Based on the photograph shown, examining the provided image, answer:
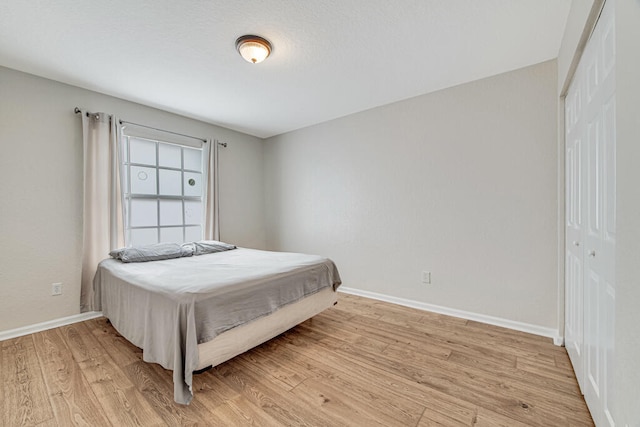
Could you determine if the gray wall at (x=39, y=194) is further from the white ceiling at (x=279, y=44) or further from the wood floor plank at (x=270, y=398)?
the wood floor plank at (x=270, y=398)

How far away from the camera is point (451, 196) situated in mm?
2857

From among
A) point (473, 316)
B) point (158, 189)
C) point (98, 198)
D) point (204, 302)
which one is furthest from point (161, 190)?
point (473, 316)

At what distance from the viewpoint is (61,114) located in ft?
8.90

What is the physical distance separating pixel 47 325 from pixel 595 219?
14.3 feet

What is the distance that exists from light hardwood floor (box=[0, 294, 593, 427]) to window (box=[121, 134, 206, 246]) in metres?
1.33

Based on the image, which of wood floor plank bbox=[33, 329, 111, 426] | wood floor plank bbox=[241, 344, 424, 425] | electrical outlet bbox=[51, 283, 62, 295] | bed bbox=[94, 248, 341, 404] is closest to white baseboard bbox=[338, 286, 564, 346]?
bed bbox=[94, 248, 341, 404]

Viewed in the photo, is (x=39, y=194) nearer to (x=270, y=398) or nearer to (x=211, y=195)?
(x=211, y=195)

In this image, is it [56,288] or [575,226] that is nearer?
[575,226]

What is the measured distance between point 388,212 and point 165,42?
2.74m

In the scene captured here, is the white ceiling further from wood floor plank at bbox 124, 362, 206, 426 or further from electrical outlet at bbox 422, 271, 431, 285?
wood floor plank at bbox 124, 362, 206, 426

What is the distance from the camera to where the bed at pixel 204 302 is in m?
1.61

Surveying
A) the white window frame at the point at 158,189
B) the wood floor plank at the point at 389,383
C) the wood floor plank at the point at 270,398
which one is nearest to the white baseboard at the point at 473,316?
the wood floor plank at the point at 389,383

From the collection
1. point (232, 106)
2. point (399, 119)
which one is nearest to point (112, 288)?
point (232, 106)

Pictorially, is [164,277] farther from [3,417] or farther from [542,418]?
[542,418]
